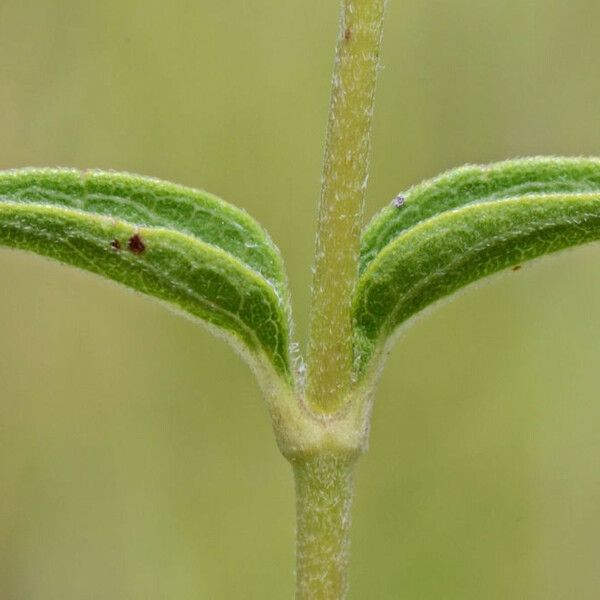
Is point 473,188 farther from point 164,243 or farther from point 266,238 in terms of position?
point 164,243

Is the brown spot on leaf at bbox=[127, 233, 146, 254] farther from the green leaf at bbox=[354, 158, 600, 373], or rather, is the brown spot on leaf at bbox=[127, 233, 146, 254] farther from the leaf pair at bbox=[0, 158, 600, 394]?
the green leaf at bbox=[354, 158, 600, 373]

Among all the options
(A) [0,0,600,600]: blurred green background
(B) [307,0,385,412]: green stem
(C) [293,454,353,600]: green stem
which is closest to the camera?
(B) [307,0,385,412]: green stem

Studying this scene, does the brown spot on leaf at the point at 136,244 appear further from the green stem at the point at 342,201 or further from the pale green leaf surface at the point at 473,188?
the pale green leaf surface at the point at 473,188

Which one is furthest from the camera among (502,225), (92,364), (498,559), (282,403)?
(92,364)

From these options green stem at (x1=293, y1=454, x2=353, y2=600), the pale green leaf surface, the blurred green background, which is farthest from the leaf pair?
the blurred green background

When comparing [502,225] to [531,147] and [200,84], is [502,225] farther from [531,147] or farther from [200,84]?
[200,84]

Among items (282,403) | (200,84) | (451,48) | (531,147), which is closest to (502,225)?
(282,403)
